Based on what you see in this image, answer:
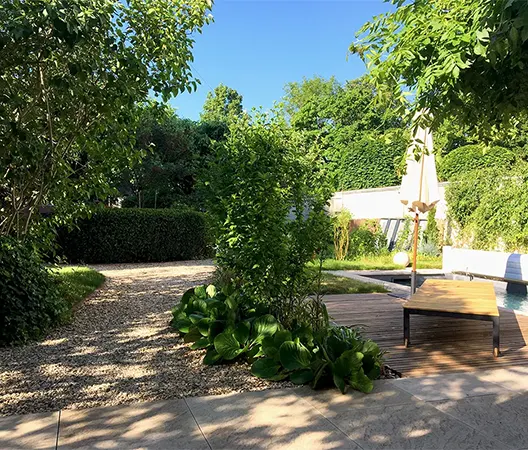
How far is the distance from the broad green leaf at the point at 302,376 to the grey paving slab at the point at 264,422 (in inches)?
5.3

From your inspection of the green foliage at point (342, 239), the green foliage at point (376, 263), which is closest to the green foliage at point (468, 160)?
the green foliage at point (376, 263)

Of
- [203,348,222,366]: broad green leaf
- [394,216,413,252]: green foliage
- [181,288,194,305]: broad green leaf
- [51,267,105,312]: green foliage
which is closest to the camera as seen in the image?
[203,348,222,366]: broad green leaf

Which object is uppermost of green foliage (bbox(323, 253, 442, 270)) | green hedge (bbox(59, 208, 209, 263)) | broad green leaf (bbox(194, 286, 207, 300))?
green hedge (bbox(59, 208, 209, 263))

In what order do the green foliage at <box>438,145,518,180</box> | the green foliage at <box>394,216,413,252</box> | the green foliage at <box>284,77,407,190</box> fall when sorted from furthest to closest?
1. the green foliage at <box>284,77,407,190</box>
2. the green foliage at <box>438,145,518,180</box>
3. the green foliage at <box>394,216,413,252</box>

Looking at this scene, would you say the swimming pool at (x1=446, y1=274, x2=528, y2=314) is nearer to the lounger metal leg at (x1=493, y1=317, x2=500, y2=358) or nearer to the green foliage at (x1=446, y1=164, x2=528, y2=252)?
the green foliage at (x1=446, y1=164, x2=528, y2=252)

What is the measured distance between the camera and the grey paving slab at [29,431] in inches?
98.2

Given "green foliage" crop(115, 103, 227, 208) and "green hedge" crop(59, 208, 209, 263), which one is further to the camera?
"green foliage" crop(115, 103, 227, 208)

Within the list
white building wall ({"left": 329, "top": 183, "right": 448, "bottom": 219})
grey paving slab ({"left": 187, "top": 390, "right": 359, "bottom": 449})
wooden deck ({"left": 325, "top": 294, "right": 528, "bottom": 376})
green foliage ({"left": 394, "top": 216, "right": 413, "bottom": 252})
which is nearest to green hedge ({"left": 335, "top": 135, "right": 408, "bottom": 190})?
white building wall ({"left": 329, "top": 183, "right": 448, "bottom": 219})

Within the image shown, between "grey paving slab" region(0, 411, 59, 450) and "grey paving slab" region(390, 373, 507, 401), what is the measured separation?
226 centimetres

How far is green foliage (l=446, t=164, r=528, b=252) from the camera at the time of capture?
11380mm

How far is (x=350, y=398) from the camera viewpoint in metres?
3.16

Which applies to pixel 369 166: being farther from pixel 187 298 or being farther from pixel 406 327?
pixel 406 327

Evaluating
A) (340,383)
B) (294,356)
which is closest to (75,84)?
(294,356)

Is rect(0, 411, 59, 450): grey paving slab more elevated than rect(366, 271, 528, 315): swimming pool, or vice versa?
rect(366, 271, 528, 315): swimming pool
